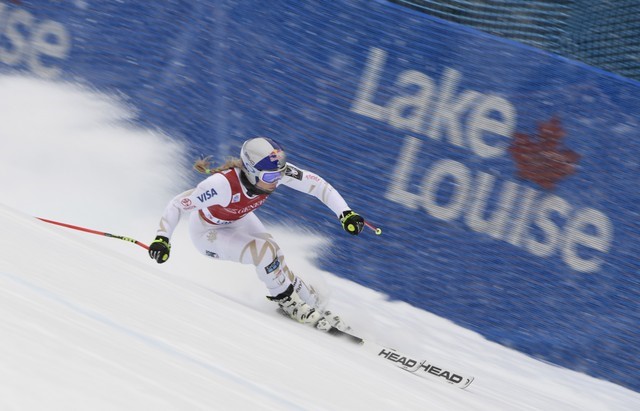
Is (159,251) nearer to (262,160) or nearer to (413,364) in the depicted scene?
(262,160)

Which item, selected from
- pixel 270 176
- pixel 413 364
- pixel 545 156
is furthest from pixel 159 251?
pixel 545 156

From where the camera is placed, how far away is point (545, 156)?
18.6ft

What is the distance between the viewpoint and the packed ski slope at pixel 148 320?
1.75m

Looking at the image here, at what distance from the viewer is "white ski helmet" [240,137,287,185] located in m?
4.68

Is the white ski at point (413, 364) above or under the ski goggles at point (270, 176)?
under

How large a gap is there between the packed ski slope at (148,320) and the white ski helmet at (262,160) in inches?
32.3

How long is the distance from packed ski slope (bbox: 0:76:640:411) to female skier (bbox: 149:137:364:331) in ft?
1.15

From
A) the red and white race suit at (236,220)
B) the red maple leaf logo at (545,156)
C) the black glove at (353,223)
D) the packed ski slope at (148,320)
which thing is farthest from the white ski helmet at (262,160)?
the red maple leaf logo at (545,156)

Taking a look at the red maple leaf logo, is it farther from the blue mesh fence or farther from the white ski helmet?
the white ski helmet

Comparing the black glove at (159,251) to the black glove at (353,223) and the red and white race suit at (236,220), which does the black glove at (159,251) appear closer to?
the red and white race suit at (236,220)

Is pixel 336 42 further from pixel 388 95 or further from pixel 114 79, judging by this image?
pixel 114 79

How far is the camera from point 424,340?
18.5ft

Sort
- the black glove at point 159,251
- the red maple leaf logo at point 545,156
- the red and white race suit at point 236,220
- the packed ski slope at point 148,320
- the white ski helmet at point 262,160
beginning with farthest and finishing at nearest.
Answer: the red maple leaf logo at point 545,156, the red and white race suit at point 236,220, the white ski helmet at point 262,160, the black glove at point 159,251, the packed ski slope at point 148,320

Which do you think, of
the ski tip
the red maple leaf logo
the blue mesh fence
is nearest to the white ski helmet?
the ski tip
